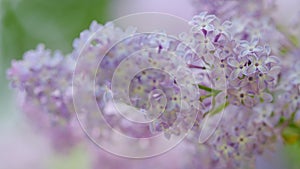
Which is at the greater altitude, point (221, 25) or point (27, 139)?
point (27, 139)

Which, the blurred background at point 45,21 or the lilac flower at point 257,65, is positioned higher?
the blurred background at point 45,21

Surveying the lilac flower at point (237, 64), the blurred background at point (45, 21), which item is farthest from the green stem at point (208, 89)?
the blurred background at point (45, 21)

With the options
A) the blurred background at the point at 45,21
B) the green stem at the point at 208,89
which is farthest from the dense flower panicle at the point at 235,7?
the blurred background at the point at 45,21

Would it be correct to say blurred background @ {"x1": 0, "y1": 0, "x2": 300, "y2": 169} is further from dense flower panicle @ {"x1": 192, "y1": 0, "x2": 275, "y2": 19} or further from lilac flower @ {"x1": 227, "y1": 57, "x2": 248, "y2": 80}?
lilac flower @ {"x1": 227, "y1": 57, "x2": 248, "y2": 80}

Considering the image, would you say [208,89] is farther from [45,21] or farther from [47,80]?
[45,21]

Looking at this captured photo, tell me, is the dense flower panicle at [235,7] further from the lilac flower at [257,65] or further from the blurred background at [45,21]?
the blurred background at [45,21]

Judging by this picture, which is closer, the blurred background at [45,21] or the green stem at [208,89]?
the green stem at [208,89]

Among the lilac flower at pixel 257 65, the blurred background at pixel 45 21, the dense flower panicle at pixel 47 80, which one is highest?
the blurred background at pixel 45 21

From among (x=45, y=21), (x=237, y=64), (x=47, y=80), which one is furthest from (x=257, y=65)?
(x=45, y=21)

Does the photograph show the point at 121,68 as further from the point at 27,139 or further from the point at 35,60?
the point at 27,139

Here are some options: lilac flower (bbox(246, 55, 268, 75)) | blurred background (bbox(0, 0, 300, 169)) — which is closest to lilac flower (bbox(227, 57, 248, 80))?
lilac flower (bbox(246, 55, 268, 75))

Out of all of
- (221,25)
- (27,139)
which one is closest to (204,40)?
(221,25)
